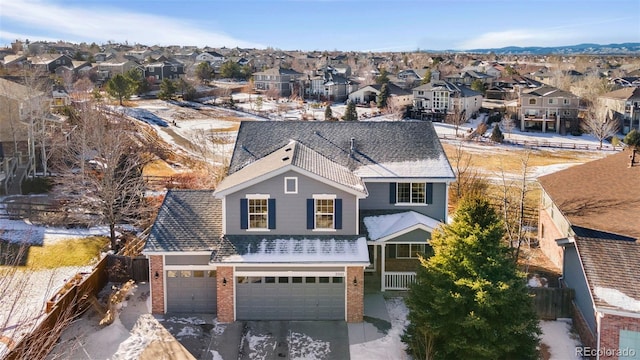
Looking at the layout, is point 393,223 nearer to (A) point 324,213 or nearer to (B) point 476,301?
(A) point 324,213

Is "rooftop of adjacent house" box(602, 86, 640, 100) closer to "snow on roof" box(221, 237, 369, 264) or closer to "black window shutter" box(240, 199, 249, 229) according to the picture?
"snow on roof" box(221, 237, 369, 264)

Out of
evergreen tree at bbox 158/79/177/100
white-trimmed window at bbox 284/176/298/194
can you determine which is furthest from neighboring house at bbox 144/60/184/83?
white-trimmed window at bbox 284/176/298/194

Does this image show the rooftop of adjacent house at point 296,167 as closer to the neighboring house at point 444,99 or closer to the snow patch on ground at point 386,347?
the snow patch on ground at point 386,347

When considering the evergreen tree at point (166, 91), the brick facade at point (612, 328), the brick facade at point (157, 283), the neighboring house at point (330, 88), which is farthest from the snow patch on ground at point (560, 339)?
the neighboring house at point (330, 88)

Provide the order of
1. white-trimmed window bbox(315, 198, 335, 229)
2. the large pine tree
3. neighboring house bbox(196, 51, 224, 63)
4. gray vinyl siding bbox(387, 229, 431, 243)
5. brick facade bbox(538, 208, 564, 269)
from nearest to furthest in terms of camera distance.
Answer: the large pine tree, white-trimmed window bbox(315, 198, 335, 229), gray vinyl siding bbox(387, 229, 431, 243), brick facade bbox(538, 208, 564, 269), neighboring house bbox(196, 51, 224, 63)

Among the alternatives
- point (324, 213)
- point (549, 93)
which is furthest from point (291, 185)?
point (549, 93)
